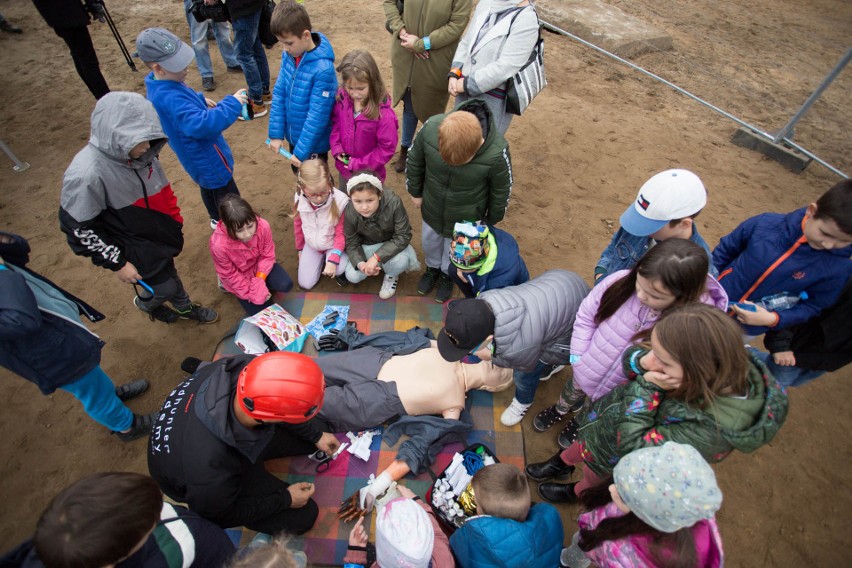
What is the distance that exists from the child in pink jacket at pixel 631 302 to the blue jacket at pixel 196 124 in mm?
2969

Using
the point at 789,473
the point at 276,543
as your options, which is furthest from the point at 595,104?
the point at 276,543

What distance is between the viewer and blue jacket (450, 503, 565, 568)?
193 cm

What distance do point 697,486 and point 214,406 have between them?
2.00 m

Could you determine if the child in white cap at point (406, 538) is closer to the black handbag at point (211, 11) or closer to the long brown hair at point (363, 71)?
the long brown hair at point (363, 71)

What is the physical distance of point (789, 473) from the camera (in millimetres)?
3062

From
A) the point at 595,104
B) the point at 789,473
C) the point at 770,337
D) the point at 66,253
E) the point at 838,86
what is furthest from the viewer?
the point at 838,86

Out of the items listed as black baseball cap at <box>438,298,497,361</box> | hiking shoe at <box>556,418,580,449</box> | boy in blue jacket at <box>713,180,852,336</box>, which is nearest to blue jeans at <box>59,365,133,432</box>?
black baseball cap at <box>438,298,497,361</box>

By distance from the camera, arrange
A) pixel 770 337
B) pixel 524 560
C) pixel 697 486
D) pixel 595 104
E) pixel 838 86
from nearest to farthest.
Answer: pixel 697 486, pixel 524 560, pixel 770 337, pixel 595 104, pixel 838 86

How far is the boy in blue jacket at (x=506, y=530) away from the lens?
1.93 m

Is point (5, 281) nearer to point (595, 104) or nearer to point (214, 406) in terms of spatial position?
point (214, 406)

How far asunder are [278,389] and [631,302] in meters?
1.83

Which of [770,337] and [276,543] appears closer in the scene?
[276,543]

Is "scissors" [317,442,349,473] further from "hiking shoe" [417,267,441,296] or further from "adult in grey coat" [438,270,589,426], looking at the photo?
"hiking shoe" [417,267,441,296]

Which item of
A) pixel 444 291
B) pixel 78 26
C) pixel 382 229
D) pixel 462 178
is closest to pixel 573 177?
pixel 444 291
